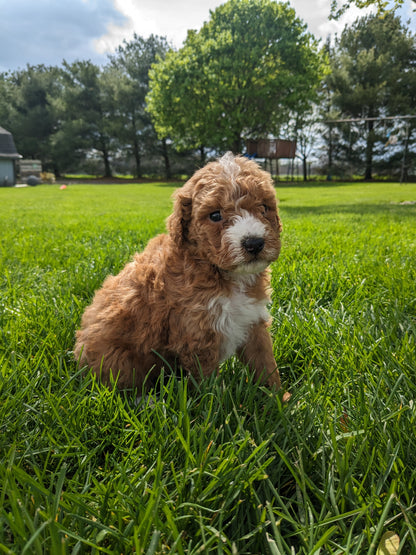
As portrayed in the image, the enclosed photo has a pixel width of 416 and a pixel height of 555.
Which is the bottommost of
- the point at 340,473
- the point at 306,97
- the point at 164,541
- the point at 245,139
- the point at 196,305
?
the point at 164,541

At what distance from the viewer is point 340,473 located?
52.2 inches

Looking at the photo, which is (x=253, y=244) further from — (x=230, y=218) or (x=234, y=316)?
(x=234, y=316)

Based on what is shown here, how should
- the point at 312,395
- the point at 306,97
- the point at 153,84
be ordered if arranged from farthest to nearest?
the point at 153,84, the point at 306,97, the point at 312,395

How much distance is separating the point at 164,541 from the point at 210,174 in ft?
5.54

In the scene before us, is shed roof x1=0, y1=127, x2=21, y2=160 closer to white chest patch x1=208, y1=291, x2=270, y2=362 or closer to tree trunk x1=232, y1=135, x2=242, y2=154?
tree trunk x1=232, y1=135, x2=242, y2=154

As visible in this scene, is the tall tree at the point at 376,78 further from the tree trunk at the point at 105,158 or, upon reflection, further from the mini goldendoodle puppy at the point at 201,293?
the mini goldendoodle puppy at the point at 201,293

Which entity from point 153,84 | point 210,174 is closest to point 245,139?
point 153,84

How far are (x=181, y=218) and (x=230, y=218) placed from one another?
0.34 m

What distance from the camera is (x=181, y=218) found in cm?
211

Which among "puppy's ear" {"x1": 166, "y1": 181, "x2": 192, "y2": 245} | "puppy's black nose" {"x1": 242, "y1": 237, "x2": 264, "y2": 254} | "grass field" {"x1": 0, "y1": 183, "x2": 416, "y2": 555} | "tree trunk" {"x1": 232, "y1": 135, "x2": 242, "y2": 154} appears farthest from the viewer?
"tree trunk" {"x1": 232, "y1": 135, "x2": 242, "y2": 154}

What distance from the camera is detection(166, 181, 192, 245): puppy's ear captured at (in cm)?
210

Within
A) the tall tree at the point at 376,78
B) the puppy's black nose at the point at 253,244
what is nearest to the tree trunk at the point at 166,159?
the tall tree at the point at 376,78

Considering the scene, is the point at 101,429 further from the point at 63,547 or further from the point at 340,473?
the point at 340,473

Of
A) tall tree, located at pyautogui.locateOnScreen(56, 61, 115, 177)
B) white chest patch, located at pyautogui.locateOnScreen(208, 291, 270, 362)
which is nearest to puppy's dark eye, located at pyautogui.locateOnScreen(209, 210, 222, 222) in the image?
white chest patch, located at pyautogui.locateOnScreen(208, 291, 270, 362)
